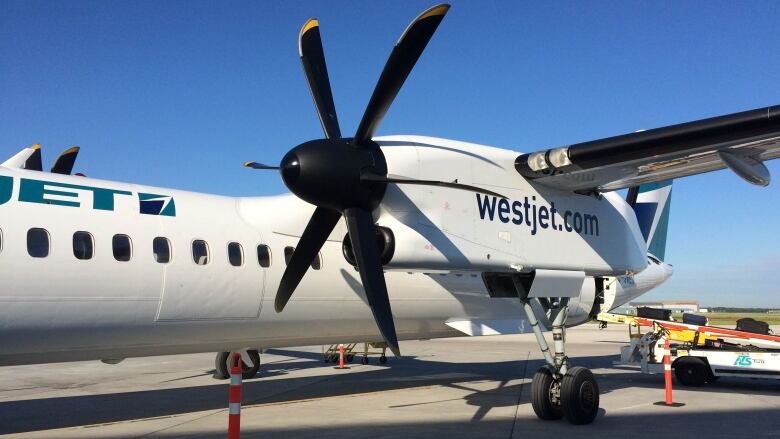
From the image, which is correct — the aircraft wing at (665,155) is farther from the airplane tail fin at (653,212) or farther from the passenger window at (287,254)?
the airplane tail fin at (653,212)

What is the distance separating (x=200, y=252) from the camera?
9961 mm

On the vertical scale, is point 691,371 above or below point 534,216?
below

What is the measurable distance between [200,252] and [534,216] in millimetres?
5176

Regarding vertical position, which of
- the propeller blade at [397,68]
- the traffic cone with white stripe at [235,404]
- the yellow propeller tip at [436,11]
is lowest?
the traffic cone with white stripe at [235,404]

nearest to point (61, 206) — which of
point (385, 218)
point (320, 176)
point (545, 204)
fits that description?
point (320, 176)

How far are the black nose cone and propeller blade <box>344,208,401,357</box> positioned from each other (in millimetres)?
883

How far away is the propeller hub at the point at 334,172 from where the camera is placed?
26.9 feet

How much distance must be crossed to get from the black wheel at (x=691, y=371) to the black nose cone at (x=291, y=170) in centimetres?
1034

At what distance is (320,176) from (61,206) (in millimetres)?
3593

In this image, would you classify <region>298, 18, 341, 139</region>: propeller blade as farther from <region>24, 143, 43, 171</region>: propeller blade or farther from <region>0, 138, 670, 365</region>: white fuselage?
<region>24, 143, 43, 171</region>: propeller blade

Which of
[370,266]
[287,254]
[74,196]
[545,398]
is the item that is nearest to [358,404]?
[287,254]

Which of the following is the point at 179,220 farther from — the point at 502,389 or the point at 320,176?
the point at 502,389

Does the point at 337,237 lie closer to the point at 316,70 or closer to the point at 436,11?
the point at 316,70

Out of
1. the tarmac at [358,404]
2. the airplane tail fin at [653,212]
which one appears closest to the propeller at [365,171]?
the tarmac at [358,404]
